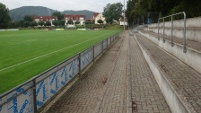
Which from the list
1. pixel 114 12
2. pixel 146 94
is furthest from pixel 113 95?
pixel 114 12

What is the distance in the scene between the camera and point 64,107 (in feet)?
23.1

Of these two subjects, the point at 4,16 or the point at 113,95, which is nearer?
the point at 113,95

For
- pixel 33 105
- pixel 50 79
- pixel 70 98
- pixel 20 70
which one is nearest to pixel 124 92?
pixel 70 98

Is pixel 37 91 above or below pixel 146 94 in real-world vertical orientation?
above

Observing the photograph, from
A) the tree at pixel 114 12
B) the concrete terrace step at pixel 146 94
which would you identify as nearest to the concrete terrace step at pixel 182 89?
the concrete terrace step at pixel 146 94

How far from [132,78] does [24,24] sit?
5249 inches

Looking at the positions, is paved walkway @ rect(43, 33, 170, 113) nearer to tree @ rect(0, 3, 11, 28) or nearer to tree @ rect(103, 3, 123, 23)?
tree @ rect(0, 3, 11, 28)

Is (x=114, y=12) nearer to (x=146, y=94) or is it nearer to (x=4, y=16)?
(x=4, y=16)

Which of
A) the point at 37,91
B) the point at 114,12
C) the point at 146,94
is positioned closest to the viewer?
the point at 37,91

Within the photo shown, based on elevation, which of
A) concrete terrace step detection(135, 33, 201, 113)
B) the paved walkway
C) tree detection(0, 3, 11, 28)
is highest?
tree detection(0, 3, 11, 28)

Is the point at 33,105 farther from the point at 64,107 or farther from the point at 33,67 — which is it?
the point at 33,67

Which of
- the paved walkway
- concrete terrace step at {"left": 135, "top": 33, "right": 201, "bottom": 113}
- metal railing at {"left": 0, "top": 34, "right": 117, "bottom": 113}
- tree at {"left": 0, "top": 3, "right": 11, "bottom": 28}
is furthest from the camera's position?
tree at {"left": 0, "top": 3, "right": 11, "bottom": 28}

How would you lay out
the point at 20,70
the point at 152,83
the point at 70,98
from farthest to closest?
1. the point at 20,70
2. the point at 152,83
3. the point at 70,98

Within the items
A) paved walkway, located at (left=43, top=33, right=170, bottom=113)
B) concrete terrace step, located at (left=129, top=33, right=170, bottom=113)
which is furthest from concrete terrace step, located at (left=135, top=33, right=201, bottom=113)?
paved walkway, located at (left=43, top=33, right=170, bottom=113)
